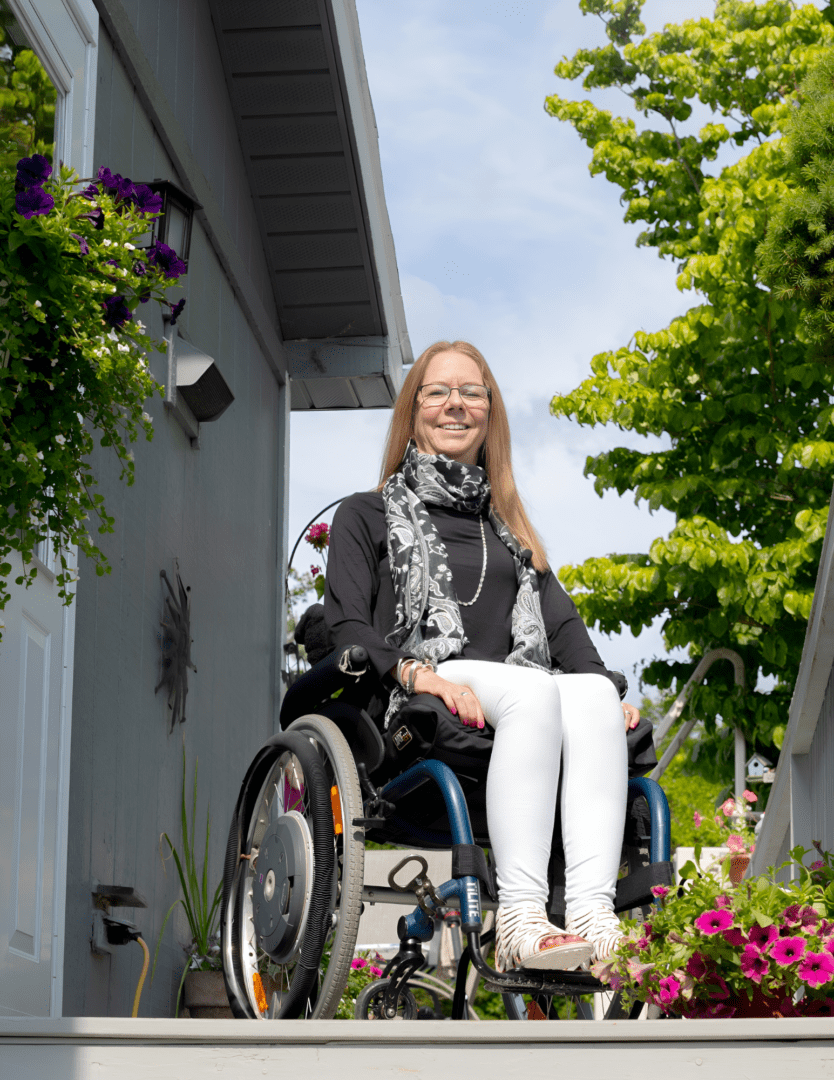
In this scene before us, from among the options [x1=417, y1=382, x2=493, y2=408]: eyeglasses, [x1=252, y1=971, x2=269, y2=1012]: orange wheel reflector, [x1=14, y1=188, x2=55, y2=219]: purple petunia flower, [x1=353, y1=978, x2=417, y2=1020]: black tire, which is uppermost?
[x1=417, y1=382, x2=493, y2=408]: eyeglasses

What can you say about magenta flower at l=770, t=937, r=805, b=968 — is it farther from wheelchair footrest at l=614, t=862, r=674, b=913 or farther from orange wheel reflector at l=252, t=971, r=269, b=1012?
orange wheel reflector at l=252, t=971, r=269, b=1012

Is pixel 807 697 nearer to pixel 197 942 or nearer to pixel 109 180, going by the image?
pixel 197 942

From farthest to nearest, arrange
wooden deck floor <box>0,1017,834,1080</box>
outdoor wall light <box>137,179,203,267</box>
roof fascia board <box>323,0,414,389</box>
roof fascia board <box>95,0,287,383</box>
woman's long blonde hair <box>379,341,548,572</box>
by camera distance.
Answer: roof fascia board <box>323,0,414,389</box>
roof fascia board <box>95,0,287,383</box>
outdoor wall light <box>137,179,203,267</box>
woman's long blonde hair <box>379,341,548,572</box>
wooden deck floor <box>0,1017,834,1080</box>

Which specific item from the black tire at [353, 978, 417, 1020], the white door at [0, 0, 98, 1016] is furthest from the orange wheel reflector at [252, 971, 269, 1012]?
the white door at [0, 0, 98, 1016]

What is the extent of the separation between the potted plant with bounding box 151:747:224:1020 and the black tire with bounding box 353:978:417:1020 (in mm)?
1391

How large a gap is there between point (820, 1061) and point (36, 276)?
4.41 feet

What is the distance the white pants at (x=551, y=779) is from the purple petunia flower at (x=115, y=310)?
84 cm

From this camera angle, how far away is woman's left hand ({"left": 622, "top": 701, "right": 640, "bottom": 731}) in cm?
232

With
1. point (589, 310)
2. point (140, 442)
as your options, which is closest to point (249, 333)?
point (140, 442)

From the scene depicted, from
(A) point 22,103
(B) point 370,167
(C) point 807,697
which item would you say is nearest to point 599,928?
(C) point 807,697

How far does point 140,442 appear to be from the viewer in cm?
376

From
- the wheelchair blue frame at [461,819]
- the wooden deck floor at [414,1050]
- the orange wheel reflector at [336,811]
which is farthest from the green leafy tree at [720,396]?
the wooden deck floor at [414,1050]

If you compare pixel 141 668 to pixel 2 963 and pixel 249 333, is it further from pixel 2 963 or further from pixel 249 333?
pixel 249 333

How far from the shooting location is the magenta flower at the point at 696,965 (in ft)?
5.26
